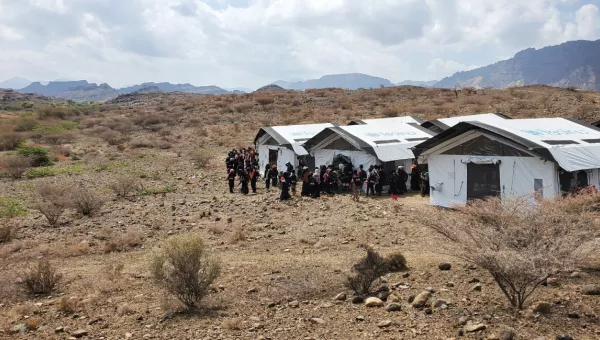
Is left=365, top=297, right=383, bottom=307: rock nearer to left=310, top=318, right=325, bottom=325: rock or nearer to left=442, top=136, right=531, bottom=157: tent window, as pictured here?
left=310, top=318, right=325, bottom=325: rock

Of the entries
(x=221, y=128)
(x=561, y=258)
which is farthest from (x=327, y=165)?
(x=221, y=128)

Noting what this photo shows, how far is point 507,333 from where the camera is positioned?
459 centimetres

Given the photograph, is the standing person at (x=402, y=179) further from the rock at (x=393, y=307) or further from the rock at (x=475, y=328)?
the rock at (x=475, y=328)

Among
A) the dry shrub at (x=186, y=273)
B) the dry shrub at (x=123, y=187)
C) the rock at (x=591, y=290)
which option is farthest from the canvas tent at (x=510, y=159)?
the dry shrub at (x=123, y=187)

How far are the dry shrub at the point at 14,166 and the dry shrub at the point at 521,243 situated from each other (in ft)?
69.4

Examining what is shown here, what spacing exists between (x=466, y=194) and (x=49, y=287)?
33.2 ft

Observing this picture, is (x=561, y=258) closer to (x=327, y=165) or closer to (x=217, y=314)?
(x=217, y=314)

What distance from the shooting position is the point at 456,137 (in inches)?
503

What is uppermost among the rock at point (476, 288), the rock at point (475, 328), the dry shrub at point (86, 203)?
the dry shrub at point (86, 203)

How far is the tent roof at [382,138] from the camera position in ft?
52.5

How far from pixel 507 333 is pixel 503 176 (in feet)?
26.5

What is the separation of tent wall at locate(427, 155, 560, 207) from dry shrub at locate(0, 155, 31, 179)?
59.8 ft

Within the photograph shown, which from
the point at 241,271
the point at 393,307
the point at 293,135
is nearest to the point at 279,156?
the point at 293,135

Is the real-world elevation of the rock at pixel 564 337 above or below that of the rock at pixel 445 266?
below
